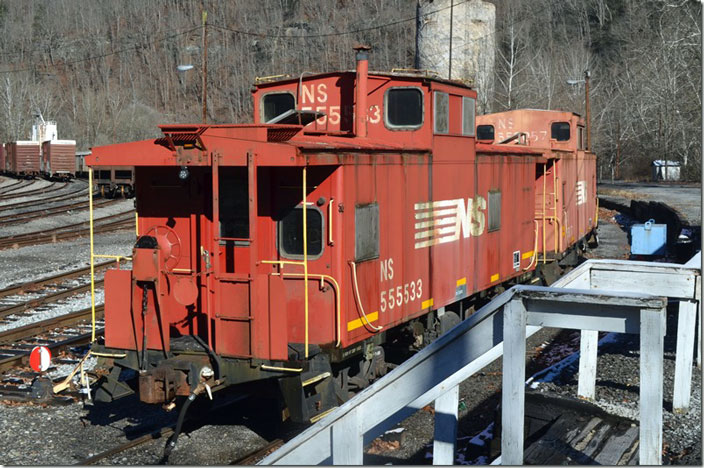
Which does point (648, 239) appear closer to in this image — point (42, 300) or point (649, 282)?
point (649, 282)

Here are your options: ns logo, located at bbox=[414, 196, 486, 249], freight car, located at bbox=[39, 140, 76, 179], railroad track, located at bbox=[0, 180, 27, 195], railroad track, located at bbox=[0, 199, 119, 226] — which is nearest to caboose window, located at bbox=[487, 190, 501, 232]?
ns logo, located at bbox=[414, 196, 486, 249]

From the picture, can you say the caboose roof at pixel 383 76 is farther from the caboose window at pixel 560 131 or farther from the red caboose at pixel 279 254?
the caboose window at pixel 560 131

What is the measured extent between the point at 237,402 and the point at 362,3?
92.9 m

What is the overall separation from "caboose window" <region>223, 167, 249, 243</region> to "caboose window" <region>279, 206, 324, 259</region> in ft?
1.29

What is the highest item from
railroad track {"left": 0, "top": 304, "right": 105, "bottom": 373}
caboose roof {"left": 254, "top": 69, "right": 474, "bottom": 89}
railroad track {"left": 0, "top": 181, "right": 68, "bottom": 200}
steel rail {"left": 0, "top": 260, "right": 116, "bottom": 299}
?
caboose roof {"left": 254, "top": 69, "right": 474, "bottom": 89}

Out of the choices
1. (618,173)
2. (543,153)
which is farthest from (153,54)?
(543,153)

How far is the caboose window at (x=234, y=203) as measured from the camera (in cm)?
876

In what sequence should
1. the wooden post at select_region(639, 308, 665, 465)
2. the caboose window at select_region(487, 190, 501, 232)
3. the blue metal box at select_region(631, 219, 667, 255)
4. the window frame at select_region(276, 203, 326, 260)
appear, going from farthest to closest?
the blue metal box at select_region(631, 219, 667, 255) < the caboose window at select_region(487, 190, 501, 232) < the window frame at select_region(276, 203, 326, 260) < the wooden post at select_region(639, 308, 665, 465)

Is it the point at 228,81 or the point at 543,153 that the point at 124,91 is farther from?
the point at 543,153

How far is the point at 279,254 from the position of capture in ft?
28.7

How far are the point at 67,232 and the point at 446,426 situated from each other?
21.1 meters

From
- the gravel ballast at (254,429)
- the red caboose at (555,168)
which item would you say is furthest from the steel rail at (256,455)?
the red caboose at (555,168)

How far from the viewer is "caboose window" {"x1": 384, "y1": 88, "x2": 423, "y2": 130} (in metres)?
10.8

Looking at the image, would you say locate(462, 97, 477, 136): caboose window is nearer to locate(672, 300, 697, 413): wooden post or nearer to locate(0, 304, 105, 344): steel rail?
locate(672, 300, 697, 413): wooden post
